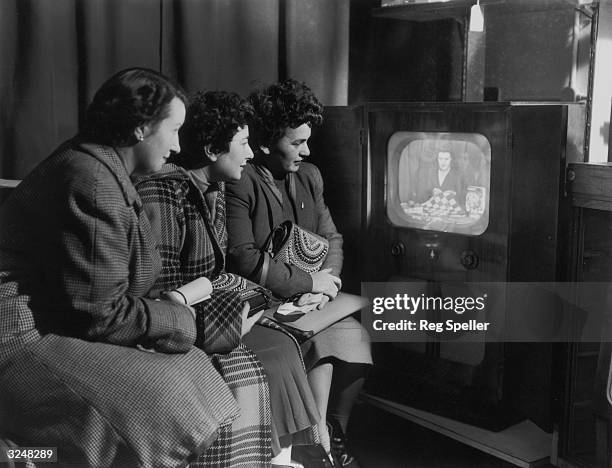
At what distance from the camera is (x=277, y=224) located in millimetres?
2215

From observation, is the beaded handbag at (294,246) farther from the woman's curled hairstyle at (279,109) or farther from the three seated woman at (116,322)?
the three seated woman at (116,322)

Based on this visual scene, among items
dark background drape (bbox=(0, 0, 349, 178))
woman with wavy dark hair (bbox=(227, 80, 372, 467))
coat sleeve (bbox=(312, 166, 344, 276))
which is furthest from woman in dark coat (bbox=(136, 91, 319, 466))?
coat sleeve (bbox=(312, 166, 344, 276))

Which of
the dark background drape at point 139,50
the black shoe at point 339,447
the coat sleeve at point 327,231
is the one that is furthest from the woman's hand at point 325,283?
the dark background drape at point 139,50

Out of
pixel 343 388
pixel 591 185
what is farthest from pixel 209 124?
pixel 591 185

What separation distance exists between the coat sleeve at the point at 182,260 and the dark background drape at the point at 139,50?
0.43 metres

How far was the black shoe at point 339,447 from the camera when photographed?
2193 mm

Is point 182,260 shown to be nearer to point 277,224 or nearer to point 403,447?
point 277,224

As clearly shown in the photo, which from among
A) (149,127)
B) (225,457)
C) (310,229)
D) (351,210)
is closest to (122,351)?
(225,457)

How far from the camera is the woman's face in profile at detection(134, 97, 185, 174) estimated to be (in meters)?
1.54

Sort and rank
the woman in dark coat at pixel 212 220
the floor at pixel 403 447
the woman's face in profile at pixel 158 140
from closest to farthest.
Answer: the woman's face in profile at pixel 158 140
the woman in dark coat at pixel 212 220
the floor at pixel 403 447

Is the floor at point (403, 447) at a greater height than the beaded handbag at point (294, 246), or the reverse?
the beaded handbag at point (294, 246)

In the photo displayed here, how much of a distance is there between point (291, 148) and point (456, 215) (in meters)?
0.54

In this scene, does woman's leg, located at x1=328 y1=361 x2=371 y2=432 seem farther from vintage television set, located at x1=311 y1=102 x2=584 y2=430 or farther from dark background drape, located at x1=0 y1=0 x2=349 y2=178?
dark background drape, located at x1=0 y1=0 x2=349 y2=178

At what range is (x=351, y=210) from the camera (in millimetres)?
2473
